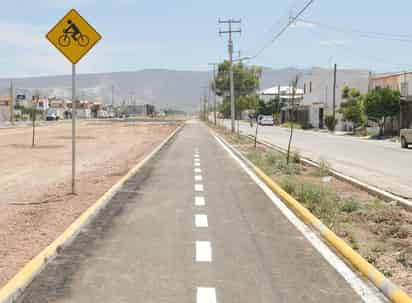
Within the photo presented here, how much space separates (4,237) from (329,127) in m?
63.6

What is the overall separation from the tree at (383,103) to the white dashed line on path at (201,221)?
139ft

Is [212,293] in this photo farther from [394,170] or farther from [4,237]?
[394,170]

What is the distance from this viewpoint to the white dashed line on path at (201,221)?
9.55 m

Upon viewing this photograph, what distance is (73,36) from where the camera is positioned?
1189cm

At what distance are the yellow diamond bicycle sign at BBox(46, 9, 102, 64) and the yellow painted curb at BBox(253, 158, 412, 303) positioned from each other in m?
4.71

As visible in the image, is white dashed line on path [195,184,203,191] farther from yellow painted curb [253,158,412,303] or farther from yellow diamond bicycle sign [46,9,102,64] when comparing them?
yellow diamond bicycle sign [46,9,102,64]

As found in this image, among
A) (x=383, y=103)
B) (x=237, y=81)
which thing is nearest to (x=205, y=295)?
(x=383, y=103)

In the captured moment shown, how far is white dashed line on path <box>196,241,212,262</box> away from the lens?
7.31 m

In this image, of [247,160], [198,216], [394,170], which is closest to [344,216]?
[198,216]

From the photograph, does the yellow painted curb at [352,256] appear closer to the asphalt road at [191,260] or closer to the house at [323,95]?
the asphalt road at [191,260]

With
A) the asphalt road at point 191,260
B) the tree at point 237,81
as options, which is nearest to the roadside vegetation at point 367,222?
the asphalt road at point 191,260

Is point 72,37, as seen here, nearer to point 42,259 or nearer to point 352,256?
point 42,259

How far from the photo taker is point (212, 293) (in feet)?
19.5

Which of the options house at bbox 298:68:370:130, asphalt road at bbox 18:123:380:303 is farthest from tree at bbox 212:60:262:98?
asphalt road at bbox 18:123:380:303
